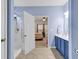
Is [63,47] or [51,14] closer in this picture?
[63,47]

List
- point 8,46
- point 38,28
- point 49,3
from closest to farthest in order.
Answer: point 8,46 < point 49,3 < point 38,28

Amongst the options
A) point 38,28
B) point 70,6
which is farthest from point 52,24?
point 38,28

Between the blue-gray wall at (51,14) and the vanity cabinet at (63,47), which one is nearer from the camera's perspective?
the vanity cabinet at (63,47)

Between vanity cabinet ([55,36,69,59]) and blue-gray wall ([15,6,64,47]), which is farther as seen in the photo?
blue-gray wall ([15,6,64,47])

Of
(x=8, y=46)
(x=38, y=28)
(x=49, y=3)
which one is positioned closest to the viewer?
(x=8, y=46)

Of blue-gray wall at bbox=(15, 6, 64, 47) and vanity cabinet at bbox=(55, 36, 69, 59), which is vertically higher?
blue-gray wall at bbox=(15, 6, 64, 47)

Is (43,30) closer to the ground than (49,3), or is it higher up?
closer to the ground

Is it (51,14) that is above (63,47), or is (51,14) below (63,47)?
above

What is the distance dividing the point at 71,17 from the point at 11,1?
3.31 feet

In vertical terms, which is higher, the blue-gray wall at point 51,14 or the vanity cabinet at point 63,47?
the blue-gray wall at point 51,14

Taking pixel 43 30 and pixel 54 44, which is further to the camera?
pixel 43 30

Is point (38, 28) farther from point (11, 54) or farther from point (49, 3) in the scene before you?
point (11, 54)

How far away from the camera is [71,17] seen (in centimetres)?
220

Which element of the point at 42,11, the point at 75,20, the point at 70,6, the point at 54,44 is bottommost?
the point at 54,44
